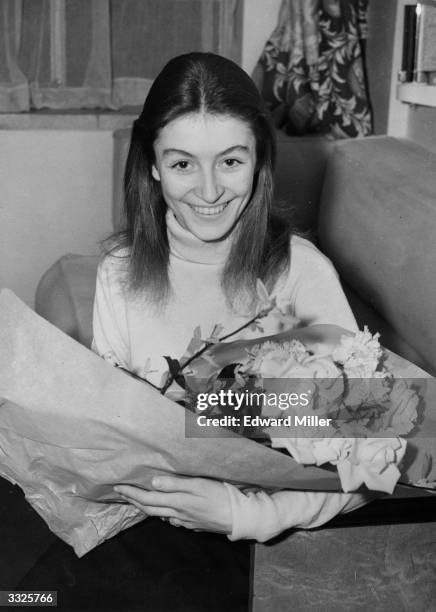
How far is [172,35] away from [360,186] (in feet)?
4.20

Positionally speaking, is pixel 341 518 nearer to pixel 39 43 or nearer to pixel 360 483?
pixel 360 483

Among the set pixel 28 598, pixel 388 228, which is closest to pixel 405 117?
pixel 388 228

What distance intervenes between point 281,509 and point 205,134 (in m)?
0.41

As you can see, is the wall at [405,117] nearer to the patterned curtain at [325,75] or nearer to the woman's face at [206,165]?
the patterned curtain at [325,75]

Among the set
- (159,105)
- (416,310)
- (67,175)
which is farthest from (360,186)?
(67,175)

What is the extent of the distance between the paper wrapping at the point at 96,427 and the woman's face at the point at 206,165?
0.97 feet

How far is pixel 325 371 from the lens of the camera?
0.60 meters

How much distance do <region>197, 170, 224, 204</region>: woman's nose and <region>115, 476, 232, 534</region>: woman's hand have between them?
1.11 feet

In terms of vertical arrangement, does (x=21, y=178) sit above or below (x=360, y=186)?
below

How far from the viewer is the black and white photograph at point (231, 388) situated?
0.60 metres

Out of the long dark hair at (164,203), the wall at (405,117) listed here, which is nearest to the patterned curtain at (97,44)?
the wall at (405,117)

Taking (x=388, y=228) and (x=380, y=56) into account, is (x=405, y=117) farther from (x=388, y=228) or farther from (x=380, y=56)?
(x=388, y=228)

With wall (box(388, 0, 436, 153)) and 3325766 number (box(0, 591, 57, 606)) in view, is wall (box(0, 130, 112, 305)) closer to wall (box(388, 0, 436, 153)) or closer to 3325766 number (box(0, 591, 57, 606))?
wall (box(388, 0, 436, 153))
